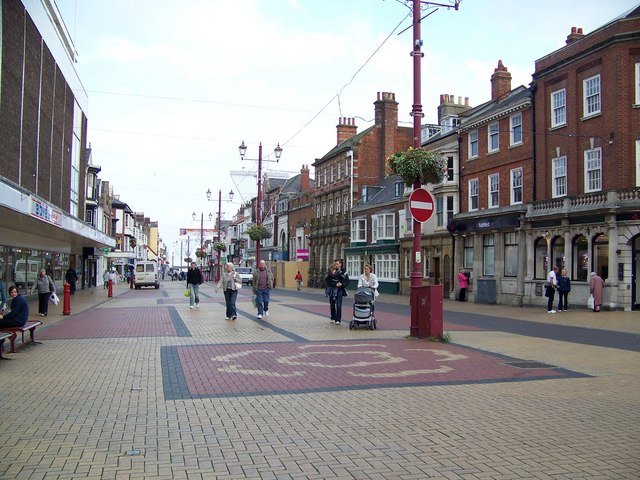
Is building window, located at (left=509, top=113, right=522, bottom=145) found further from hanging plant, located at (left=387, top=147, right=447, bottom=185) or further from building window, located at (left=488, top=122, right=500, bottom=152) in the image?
hanging plant, located at (left=387, top=147, right=447, bottom=185)

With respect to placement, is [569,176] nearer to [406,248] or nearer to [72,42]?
[406,248]

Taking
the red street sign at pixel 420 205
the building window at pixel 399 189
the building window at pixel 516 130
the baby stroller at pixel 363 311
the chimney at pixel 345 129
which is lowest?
the baby stroller at pixel 363 311

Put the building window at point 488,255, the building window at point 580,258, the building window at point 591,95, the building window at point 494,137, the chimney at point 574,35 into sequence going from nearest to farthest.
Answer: the building window at point 591,95 → the building window at point 580,258 → the chimney at point 574,35 → the building window at point 494,137 → the building window at point 488,255

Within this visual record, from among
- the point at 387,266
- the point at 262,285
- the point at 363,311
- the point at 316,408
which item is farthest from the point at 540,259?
the point at 316,408

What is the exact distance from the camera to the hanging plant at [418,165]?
13969mm

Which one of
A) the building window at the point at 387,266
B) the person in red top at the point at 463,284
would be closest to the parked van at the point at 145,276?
the building window at the point at 387,266

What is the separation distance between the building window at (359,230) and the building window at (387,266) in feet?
11.1

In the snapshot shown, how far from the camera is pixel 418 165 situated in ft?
45.8

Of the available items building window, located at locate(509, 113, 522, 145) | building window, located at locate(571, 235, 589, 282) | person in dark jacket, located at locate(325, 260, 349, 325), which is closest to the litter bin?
person in dark jacket, located at locate(325, 260, 349, 325)

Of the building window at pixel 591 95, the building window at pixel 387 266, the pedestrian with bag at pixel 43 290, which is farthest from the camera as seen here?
the building window at pixel 387 266

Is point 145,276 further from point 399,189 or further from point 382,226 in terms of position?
point 399,189

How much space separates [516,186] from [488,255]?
439 cm

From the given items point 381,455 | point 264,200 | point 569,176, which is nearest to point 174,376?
point 381,455

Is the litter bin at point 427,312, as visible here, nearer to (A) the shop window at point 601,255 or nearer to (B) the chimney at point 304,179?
(A) the shop window at point 601,255
